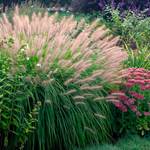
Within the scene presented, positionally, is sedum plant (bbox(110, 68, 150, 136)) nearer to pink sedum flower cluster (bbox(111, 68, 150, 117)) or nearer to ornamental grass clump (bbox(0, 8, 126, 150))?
pink sedum flower cluster (bbox(111, 68, 150, 117))

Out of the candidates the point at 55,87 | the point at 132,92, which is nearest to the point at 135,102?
the point at 132,92

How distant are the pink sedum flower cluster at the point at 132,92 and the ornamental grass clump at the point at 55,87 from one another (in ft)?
0.59

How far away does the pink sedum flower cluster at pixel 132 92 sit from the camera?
6309 millimetres

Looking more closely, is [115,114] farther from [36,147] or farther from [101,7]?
[101,7]

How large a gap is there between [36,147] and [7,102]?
2.43 ft

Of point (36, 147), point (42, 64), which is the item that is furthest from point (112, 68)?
point (36, 147)

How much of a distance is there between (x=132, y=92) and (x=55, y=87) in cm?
126

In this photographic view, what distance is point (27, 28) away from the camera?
21.6 feet

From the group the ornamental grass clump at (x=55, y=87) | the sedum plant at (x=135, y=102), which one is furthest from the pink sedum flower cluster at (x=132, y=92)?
the ornamental grass clump at (x=55, y=87)

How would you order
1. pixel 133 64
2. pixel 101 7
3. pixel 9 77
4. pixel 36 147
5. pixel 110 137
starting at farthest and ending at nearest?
pixel 101 7
pixel 133 64
pixel 110 137
pixel 36 147
pixel 9 77

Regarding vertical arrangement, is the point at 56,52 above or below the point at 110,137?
above

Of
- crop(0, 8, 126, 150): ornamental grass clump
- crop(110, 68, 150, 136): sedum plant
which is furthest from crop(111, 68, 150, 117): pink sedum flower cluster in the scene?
crop(0, 8, 126, 150): ornamental grass clump

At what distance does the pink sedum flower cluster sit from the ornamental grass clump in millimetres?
181

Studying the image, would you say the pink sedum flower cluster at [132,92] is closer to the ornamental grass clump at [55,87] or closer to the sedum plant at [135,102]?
the sedum plant at [135,102]
